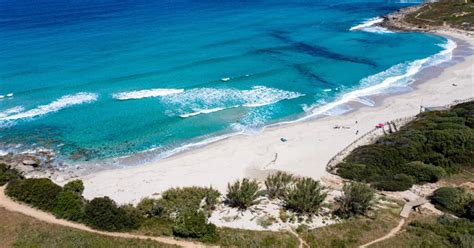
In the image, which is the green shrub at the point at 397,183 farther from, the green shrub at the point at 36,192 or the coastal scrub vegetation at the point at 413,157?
the green shrub at the point at 36,192

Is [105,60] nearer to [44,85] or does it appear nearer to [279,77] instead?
[44,85]

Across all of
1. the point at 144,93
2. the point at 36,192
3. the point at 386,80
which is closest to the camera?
the point at 36,192

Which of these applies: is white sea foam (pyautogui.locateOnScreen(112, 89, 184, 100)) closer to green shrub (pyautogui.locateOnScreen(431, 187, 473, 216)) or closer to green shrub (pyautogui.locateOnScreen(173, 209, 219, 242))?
Answer: green shrub (pyautogui.locateOnScreen(173, 209, 219, 242))

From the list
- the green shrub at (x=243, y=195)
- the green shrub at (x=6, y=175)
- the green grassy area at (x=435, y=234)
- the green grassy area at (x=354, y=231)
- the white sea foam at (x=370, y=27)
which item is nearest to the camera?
the green grassy area at (x=435, y=234)

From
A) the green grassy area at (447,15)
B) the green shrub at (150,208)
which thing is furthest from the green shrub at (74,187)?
the green grassy area at (447,15)

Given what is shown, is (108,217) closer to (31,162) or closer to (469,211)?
(31,162)

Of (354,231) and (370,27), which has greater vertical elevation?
(370,27)

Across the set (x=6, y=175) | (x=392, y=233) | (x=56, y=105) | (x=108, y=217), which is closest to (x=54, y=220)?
(x=108, y=217)
